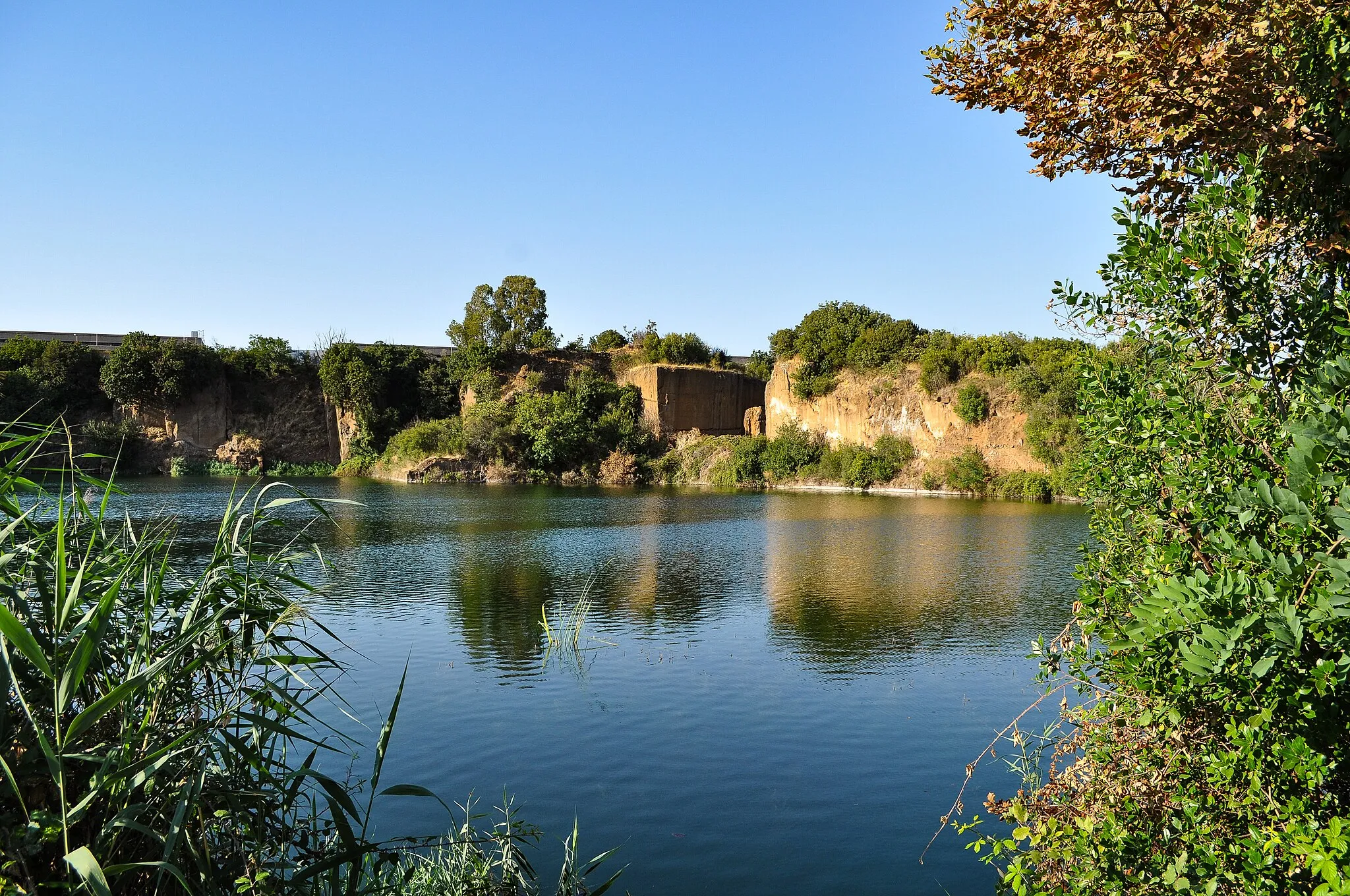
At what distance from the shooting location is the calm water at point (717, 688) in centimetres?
617

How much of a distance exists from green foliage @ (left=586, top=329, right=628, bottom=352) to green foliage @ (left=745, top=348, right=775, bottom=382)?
8.25 metres

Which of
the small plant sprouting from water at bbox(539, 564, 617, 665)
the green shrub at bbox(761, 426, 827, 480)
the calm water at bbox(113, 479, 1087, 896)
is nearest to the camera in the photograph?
the calm water at bbox(113, 479, 1087, 896)

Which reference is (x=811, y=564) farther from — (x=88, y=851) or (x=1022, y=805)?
(x=88, y=851)

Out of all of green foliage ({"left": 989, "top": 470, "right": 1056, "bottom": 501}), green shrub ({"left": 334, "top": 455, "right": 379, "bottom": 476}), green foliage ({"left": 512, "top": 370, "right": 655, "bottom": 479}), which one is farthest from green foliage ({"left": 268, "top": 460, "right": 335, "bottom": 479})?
green foliage ({"left": 989, "top": 470, "right": 1056, "bottom": 501})

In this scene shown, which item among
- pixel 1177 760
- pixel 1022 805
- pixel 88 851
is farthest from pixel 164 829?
pixel 1177 760

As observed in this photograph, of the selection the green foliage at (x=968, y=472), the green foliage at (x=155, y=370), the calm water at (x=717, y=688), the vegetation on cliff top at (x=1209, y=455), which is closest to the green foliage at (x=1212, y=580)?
the vegetation on cliff top at (x=1209, y=455)

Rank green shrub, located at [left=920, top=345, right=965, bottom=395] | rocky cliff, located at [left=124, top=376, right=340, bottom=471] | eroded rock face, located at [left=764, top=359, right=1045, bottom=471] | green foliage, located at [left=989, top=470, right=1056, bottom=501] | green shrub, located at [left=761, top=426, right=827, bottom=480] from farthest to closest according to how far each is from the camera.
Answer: rocky cliff, located at [left=124, top=376, right=340, bottom=471] < green shrub, located at [left=761, top=426, right=827, bottom=480] < green shrub, located at [left=920, top=345, right=965, bottom=395] < eroded rock face, located at [left=764, top=359, right=1045, bottom=471] < green foliage, located at [left=989, top=470, right=1056, bottom=501]

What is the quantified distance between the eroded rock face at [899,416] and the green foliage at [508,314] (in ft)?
52.5

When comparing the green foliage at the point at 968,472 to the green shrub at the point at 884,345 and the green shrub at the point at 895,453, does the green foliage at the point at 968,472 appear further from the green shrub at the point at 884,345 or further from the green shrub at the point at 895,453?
the green shrub at the point at 884,345

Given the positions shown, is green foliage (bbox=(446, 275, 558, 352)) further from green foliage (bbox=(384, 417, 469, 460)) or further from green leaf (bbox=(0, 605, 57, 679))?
green leaf (bbox=(0, 605, 57, 679))

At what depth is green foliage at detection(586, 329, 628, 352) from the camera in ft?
200

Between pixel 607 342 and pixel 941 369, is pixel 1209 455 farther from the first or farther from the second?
pixel 607 342

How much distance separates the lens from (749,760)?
759cm

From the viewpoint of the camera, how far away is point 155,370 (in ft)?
164
